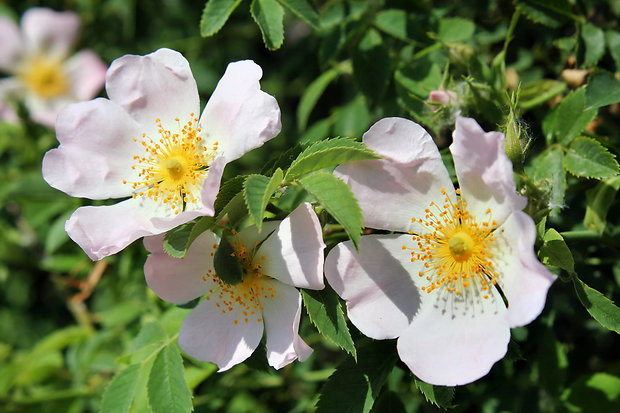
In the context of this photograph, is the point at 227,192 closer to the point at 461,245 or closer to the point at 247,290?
the point at 247,290

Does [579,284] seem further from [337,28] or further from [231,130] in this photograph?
[337,28]

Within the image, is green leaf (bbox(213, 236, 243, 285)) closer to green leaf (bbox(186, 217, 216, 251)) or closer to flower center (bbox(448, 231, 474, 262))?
green leaf (bbox(186, 217, 216, 251))

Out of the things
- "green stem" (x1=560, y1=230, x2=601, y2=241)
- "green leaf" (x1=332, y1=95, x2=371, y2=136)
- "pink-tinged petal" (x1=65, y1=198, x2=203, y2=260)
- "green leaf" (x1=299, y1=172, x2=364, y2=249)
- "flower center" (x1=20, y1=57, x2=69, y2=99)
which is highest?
"green leaf" (x1=299, y1=172, x2=364, y2=249)

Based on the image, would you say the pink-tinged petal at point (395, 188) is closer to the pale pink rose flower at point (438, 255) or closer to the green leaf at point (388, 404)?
the pale pink rose flower at point (438, 255)

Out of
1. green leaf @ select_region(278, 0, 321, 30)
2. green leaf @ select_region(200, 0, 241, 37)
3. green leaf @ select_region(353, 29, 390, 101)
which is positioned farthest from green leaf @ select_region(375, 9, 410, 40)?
green leaf @ select_region(200, 0, 241, 37)

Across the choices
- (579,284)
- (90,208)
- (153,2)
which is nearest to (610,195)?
(579,284)
